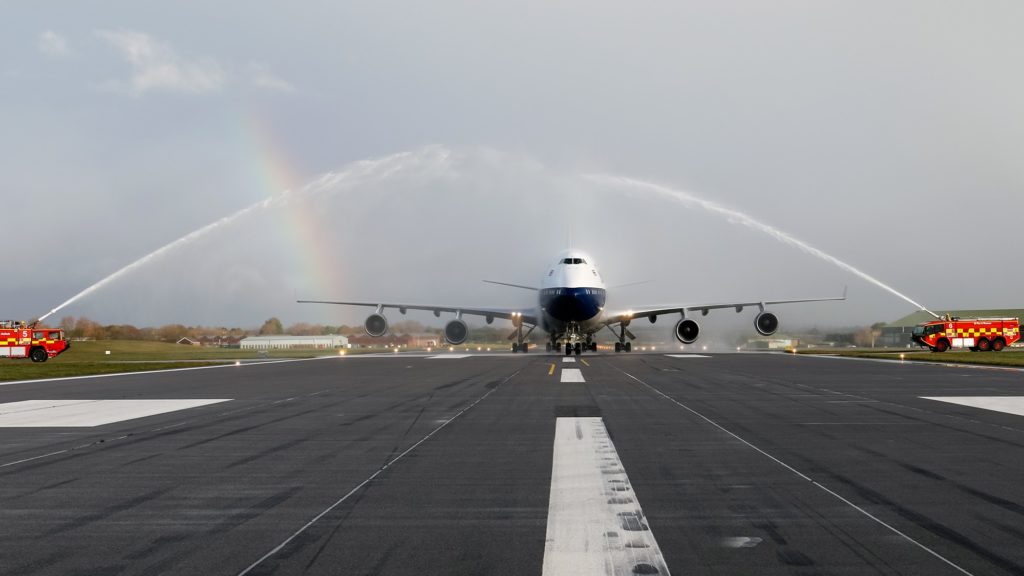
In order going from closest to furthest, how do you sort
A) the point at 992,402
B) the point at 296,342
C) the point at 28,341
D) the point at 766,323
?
the point at 992,402 → the point at 28,341 → the point at 766,323 → the point at 296,342

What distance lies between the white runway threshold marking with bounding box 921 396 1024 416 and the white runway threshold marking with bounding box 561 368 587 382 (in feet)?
35.8

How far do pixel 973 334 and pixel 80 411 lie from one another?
58716mm

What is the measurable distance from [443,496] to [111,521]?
3120 mm

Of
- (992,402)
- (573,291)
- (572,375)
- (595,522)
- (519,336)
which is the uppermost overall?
(573,291)

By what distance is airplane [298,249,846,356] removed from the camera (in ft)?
139

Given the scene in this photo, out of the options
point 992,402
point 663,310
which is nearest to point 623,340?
point 663,310

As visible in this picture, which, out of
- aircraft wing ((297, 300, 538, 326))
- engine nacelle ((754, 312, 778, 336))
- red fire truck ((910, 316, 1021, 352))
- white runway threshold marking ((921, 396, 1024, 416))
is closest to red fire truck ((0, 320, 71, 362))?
aircraft wing ((297, 300, 538, 326))

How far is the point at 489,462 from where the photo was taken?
33.7ft

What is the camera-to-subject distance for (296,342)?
113 m

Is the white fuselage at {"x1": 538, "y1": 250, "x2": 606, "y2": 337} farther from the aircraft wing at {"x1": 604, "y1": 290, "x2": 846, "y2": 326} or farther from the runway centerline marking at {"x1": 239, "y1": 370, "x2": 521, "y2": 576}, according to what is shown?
the runway centerline marking at {"x1": 239, "y1": 370, "x2": 521, "y2": 576}

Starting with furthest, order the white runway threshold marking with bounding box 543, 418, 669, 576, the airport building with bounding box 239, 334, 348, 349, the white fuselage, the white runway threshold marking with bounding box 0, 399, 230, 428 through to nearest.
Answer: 1. the airport building with bounding box 239, 334, 348, 349
2. the white fuselage
3. the white runway threshold marking with bounding box 0, 399, 230, 428
4. the white runway threshold marking with bounding box 543, 418, 669, 576

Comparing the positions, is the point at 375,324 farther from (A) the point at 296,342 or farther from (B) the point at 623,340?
(A) the point at 296,342

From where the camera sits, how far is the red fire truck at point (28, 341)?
46544 millimetres

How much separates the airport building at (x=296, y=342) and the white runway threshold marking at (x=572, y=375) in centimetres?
8161
